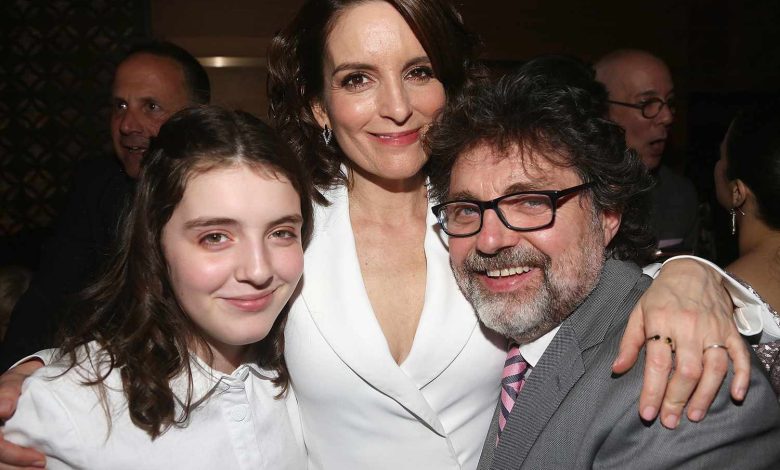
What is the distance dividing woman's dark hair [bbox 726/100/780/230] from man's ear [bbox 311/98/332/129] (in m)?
1.53

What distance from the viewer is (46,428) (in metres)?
1.55

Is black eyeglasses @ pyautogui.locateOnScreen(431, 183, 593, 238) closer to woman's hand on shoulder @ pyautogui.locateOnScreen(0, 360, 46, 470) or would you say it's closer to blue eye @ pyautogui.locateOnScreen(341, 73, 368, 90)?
blue eye @ pyautogui.locateOnScreen(341, 73, 368, 90)

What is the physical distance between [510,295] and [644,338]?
37 cm

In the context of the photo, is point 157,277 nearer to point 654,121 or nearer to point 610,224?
point 610,224

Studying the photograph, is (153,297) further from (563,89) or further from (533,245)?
(563,89)

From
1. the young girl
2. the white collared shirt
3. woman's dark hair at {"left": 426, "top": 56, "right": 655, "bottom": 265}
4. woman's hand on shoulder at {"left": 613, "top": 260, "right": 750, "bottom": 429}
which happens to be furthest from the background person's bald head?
the white collared shirt

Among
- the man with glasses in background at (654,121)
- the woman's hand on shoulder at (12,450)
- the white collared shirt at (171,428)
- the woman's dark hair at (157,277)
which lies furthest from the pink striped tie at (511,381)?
the man with glasses in background at (654,121)

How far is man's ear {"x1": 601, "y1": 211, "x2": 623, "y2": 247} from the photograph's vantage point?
187 centimetres

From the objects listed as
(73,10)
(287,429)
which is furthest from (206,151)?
(73,10)

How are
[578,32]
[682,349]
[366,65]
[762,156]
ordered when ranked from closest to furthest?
[682,349] → [366,65] → [762,156] → [578,32]

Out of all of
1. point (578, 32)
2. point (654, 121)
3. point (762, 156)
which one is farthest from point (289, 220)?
point (578, 32)

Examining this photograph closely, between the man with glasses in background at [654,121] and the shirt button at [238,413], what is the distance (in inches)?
94.6

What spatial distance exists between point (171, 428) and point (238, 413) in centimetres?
17

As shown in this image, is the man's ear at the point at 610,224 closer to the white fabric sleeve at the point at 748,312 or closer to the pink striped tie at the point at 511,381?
the white fabric sleeve at the point at 748,312
